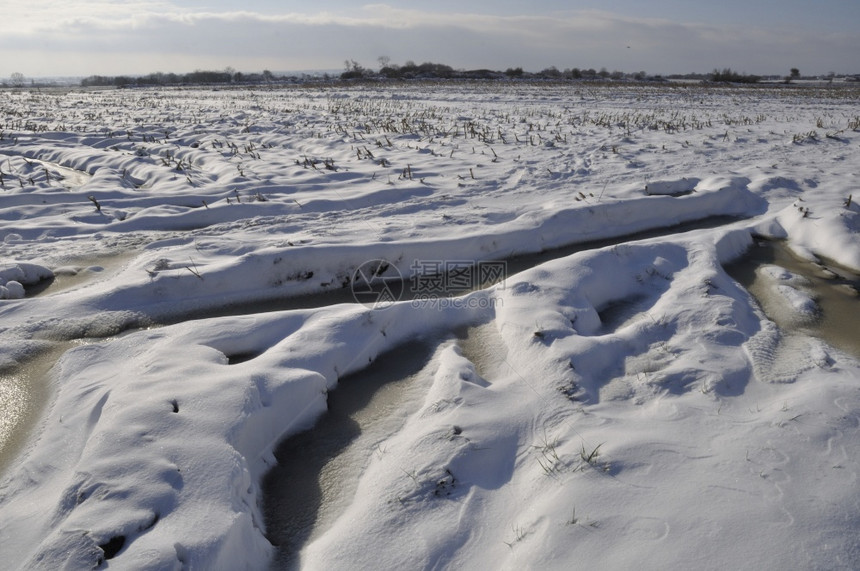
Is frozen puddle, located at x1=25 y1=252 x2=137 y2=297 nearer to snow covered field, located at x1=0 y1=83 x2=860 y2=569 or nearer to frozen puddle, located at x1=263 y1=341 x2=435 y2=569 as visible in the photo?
snow covered field, located at x1=0 y1=83 x2=860 y2=569

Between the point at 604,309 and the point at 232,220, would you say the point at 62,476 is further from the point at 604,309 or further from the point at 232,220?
the point at 232,220

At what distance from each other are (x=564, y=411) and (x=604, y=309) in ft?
5.17

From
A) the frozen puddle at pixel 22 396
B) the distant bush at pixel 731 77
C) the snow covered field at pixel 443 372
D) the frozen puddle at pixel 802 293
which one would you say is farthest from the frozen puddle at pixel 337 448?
the distant bush at pixel 731 77

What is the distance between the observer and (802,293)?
13.4ft

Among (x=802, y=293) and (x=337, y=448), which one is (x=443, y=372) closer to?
(x=337, y=448)

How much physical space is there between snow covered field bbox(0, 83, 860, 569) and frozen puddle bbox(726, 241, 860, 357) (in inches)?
2.0

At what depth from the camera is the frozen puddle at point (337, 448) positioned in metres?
2.19

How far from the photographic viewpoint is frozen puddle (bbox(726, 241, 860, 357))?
3.56 m

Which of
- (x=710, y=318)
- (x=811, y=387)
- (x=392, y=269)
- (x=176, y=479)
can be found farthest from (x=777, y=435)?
(x=392, y=269)

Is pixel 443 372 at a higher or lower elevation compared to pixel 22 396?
higher

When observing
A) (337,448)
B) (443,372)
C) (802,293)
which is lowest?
(337,448)

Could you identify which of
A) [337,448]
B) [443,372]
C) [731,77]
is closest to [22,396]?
[337,448]

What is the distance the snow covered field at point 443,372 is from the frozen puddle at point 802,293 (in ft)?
0.17

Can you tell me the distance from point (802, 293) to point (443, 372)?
10.7ft
